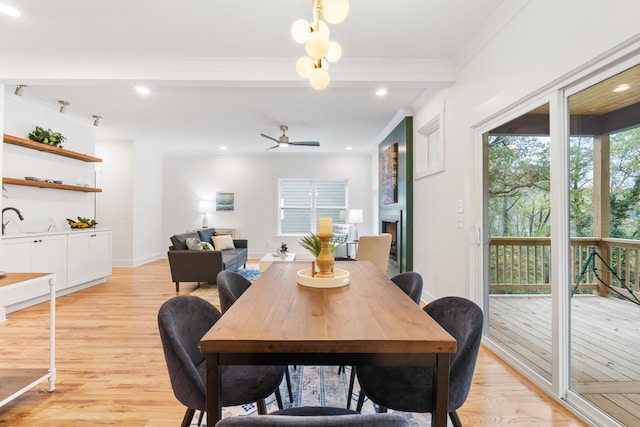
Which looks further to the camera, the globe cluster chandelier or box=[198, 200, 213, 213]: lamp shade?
box=[198, 200, 213, 213]: lamp shade

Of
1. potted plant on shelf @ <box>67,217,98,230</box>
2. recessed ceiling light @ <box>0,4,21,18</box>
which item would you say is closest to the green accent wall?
recessed ceiling light @ <box>0,4,21,18</box>

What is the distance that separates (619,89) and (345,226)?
19.7ft

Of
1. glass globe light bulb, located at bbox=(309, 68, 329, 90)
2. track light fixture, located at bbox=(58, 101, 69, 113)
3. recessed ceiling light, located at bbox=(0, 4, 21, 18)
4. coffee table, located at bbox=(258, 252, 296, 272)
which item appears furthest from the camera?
coffee table, located at bbox=(258, 252, 296, 272)

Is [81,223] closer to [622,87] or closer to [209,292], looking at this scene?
[209,292]

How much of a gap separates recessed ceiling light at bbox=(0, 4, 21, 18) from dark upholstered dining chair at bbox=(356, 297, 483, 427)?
350 cm

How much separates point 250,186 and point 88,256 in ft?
12.6

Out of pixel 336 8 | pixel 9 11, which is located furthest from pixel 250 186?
pixel 336 8

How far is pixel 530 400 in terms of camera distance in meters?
1.89

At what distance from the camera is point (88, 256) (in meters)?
4.57

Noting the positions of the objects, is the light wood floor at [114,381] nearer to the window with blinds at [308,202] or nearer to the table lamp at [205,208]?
the table lamp at [205,208]

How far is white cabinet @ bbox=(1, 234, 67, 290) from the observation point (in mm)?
3410

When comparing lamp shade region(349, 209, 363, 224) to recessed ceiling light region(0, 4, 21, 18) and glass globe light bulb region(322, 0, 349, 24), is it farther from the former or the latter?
recessed ceiling light region(0, 4, 21, 18)

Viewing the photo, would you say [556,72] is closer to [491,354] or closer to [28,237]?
[491,354]

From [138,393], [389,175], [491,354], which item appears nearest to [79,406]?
[138,393]
